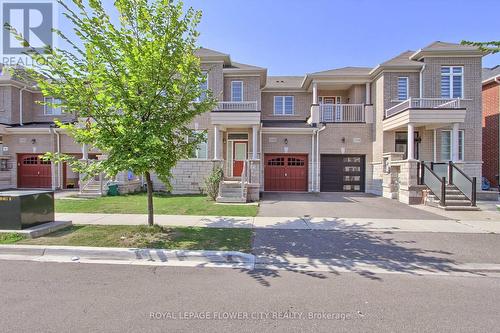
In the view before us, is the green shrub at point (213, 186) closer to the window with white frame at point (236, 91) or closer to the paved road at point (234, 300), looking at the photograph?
the window with white frame at point (236, 91)

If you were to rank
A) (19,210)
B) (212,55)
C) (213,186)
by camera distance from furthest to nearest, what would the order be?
1. (212,55)
2. (213,186)
3. (19,210)

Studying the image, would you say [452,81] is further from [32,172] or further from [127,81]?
[32,172]

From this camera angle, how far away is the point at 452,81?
15.9 metres

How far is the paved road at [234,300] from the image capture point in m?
3.30

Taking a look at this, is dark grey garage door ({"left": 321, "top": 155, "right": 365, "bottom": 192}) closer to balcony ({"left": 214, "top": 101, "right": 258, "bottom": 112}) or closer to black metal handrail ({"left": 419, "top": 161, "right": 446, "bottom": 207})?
black metal handrail ({"left": 419, "top": 161, "right": 446, "bottom": 207})

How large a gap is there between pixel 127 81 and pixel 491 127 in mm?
23272

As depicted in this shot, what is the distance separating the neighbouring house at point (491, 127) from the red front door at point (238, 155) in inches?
662

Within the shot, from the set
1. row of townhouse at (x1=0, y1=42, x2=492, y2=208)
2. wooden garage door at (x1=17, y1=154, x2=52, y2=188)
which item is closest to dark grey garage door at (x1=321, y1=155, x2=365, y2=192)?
row of townhouse at (x1=0, y1=42, x2=492, y2=208)

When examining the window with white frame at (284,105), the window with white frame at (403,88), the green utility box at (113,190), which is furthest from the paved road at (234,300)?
the window with white frame at (284,105)

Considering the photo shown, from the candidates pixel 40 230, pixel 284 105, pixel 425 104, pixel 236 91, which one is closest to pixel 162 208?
pixel 40 230

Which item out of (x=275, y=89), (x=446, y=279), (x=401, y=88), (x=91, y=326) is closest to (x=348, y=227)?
(x=446, y=279)

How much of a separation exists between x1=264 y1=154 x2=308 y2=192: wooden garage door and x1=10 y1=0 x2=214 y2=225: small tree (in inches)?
455

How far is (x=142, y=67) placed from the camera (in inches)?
245

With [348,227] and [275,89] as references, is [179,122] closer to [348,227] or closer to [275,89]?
[348,227]
